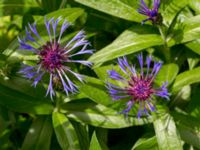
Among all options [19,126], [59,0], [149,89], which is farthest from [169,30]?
[19,126]

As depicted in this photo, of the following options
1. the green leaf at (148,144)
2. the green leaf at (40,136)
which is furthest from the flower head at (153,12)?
the green leaf at (40,136)

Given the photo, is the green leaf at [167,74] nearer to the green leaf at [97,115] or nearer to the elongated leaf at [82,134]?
the green leaf at [97,115]

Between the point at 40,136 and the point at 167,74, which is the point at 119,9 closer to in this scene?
the point at 167,74

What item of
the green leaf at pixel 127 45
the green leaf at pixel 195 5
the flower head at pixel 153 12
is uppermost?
the flower head at pixel 153 12

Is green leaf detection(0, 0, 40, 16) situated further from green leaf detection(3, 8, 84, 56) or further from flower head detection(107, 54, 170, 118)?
flower head detection(107, 54, 170, 118)

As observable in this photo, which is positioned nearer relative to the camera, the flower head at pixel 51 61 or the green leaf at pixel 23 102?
the flower head at pixel 51 61
